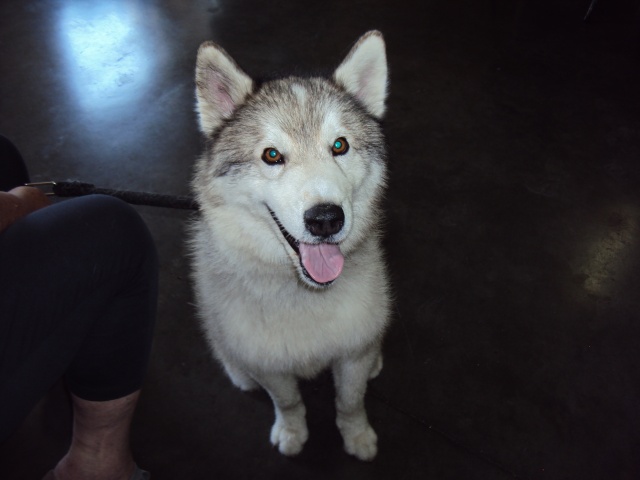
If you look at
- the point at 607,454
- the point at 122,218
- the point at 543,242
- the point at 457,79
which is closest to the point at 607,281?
the point at 543,242

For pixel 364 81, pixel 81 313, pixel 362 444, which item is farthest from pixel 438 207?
pixel 81 313

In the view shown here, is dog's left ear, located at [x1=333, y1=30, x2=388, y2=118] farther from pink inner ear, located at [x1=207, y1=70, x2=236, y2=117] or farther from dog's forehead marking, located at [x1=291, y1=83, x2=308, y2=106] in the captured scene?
pink inner ear, located at [x1=207, y1=70, x2=236, y2=117]

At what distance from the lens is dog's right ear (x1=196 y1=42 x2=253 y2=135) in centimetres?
149

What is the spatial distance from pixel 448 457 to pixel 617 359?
0.97m

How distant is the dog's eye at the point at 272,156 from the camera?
1.49m

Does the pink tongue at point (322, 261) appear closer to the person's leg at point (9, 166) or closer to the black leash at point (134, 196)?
the black leash at point (134, 196)

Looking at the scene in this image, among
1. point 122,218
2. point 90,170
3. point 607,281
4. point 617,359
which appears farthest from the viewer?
point 90,170

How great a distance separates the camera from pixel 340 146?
1.54 m

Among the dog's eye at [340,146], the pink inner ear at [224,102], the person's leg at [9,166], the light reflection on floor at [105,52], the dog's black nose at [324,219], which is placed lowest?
the light reflection on floor at [105,52]

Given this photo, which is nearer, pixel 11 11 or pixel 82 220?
pixel 82 220

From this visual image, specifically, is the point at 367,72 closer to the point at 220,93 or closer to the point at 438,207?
the point at 220,93

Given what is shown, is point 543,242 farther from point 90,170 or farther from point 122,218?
point 90,170

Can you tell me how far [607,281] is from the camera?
2.54 metres

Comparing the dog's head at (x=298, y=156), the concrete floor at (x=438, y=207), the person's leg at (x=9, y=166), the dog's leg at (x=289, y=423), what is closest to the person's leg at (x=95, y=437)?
the concrete floor at (x=438, y=207)
